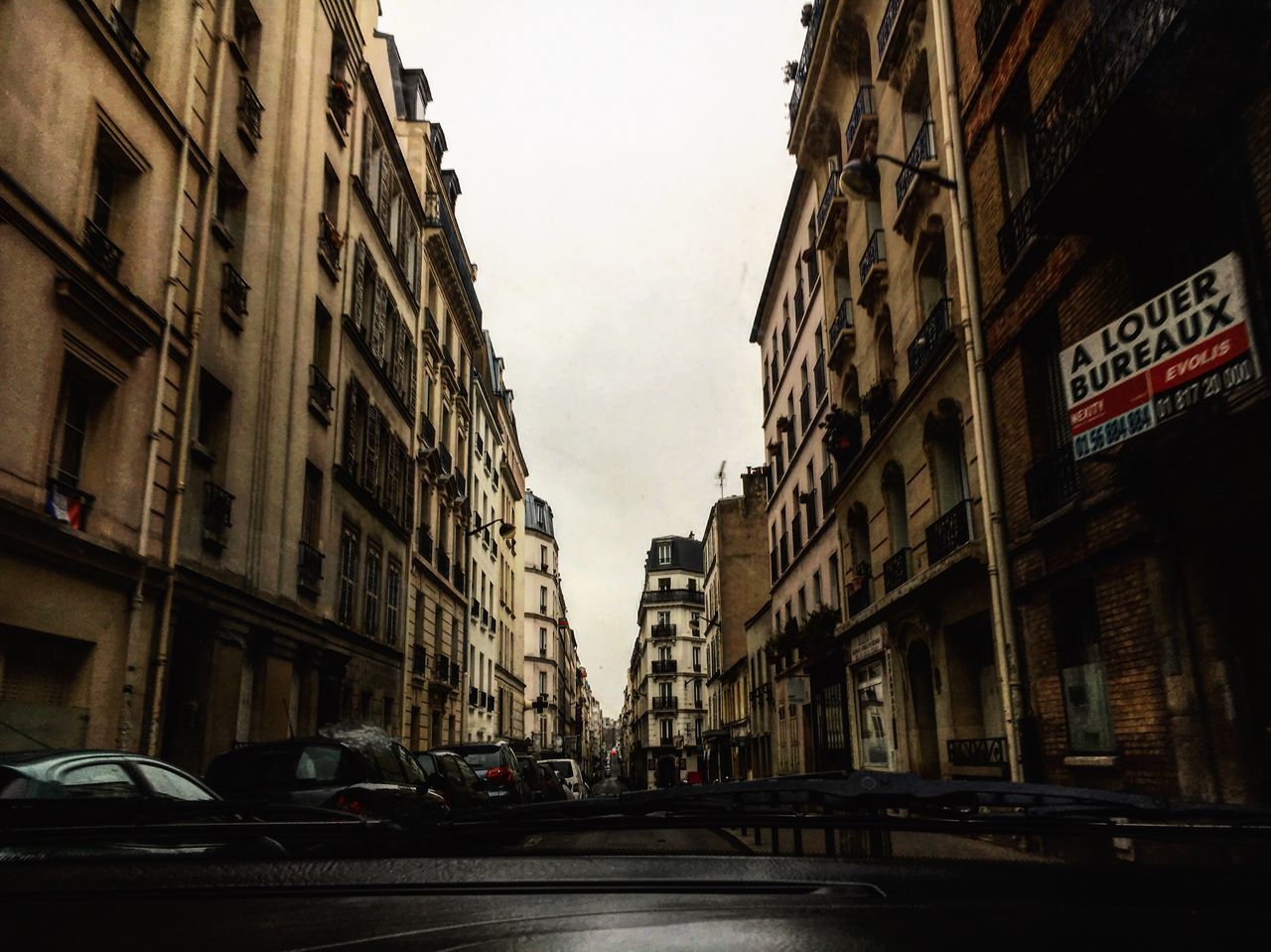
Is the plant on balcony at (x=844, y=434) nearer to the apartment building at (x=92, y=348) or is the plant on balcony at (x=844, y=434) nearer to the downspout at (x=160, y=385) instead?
the apartment building at (x=92, y=348)

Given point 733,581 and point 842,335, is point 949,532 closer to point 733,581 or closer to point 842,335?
point 842,335

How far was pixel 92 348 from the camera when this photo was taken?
12.1 metres

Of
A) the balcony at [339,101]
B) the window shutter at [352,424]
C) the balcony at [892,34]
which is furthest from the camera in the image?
the window shutter at [352,424]

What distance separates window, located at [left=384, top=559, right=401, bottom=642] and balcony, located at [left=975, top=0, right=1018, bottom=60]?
17.6 metres

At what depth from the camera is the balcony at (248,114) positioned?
1691 centimetres

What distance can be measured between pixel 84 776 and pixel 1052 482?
10668 mm

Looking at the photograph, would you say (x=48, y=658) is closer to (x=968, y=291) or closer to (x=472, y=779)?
(x=472, y=779)

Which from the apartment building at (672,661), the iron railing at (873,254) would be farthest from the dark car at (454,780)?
the apartment building at (672,661)

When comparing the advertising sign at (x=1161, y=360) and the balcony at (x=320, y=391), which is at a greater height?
the balcony at (x=320, y=391)

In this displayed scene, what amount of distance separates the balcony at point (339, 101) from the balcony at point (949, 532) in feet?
48.0

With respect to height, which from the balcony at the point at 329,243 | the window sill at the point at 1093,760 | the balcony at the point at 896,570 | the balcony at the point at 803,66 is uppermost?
the balcony at the point at 803,66

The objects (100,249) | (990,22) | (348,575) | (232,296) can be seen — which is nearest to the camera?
(100,249)

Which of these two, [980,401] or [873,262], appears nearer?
[980,401]

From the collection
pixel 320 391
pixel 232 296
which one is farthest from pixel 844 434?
pixel 232 296
